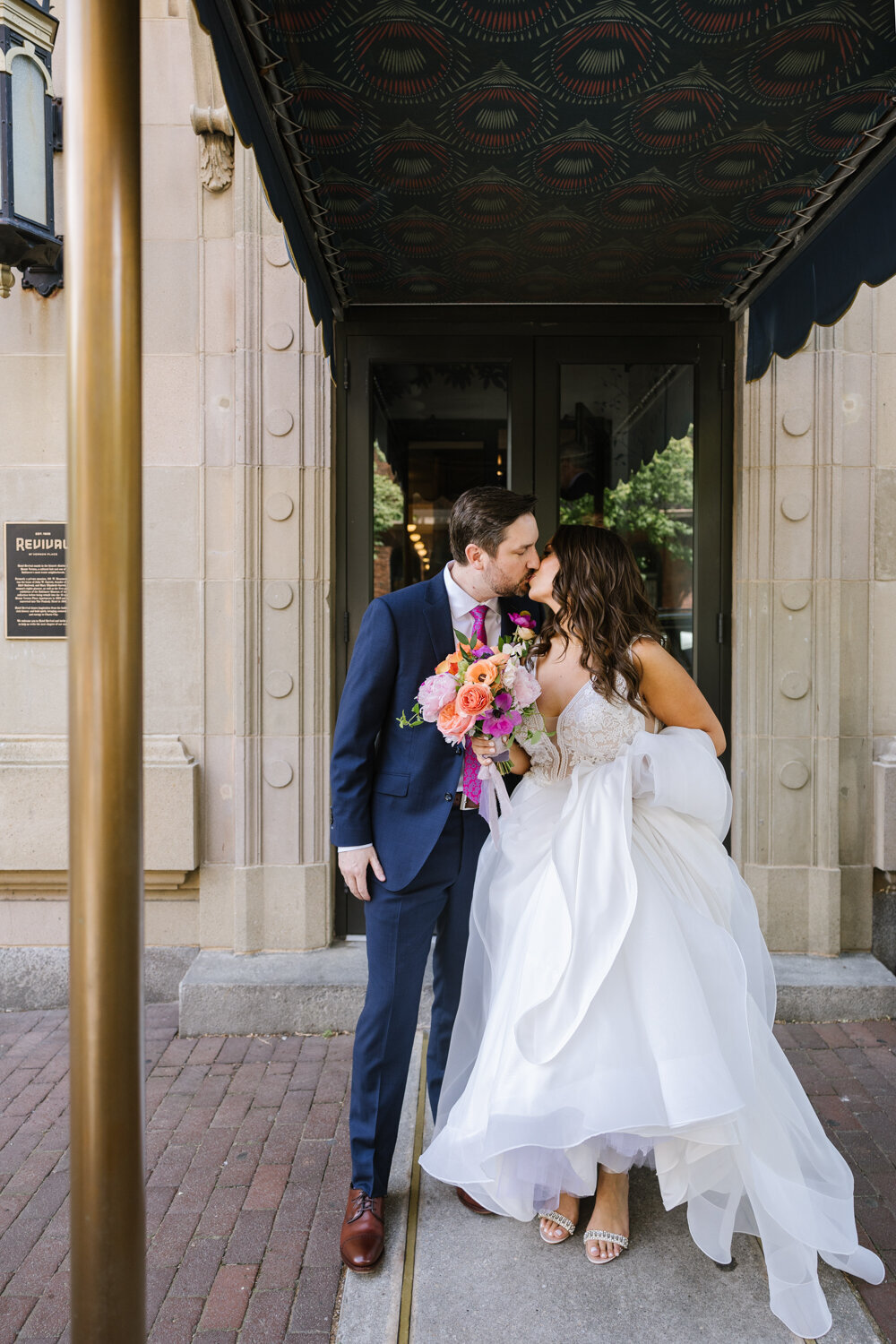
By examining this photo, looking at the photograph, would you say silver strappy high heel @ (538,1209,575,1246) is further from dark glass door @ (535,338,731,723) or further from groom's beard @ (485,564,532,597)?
dark glass door @ (535,338,731,723)

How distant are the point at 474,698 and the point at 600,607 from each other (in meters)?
0.69

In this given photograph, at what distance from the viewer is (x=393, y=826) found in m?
2.96

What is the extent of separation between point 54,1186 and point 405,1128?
4.46ft

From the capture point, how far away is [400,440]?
16.0 ft

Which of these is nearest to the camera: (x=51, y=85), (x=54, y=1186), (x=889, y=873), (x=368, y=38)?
(x=368, y=38)

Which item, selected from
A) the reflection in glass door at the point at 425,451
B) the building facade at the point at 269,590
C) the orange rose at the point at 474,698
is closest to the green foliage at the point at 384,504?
the reflection in glass door at the point at 425,451

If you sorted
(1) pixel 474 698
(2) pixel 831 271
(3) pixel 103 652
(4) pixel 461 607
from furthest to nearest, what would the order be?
(2) pixel 831 271
(4) pixel 461 607
(1) pixel 474 698
(3) pixel 103 652

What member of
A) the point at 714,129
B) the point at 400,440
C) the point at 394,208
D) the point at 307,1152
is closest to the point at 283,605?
the point at 400,440

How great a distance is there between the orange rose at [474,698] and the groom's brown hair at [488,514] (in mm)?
614

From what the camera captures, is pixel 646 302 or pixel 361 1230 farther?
pixel 646 302

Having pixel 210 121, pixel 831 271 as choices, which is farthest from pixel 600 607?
pixel 210 121

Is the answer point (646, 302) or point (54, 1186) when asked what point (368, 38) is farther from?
point (54, 1186)

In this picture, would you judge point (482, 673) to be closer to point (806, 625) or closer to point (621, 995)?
point (621, 995)

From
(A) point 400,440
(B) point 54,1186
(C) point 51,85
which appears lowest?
(B) point 54,1186
